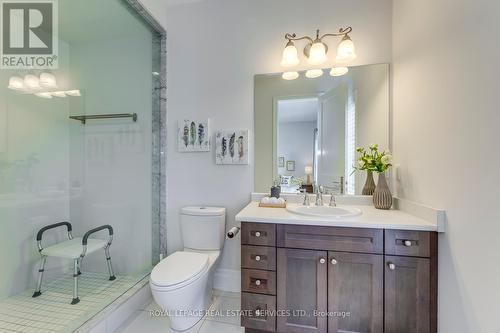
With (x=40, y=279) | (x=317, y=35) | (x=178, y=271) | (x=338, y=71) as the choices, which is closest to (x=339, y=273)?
(x=178, y=271)

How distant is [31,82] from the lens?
1.98 m

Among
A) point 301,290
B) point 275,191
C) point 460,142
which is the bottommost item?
point 301,290

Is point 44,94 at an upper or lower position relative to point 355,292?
upper

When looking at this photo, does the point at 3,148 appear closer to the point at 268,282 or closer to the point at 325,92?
the point at 268,282

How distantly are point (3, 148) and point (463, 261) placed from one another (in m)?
3.16

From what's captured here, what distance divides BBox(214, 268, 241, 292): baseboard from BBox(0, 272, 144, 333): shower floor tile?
69 centimetres

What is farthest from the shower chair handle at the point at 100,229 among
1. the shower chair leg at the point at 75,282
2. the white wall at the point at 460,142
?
the white wall at the point at 460,142

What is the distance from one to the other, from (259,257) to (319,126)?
1.16 m

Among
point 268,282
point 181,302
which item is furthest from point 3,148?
point 268,282

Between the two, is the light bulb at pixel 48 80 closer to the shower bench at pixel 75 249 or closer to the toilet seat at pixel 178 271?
the shower bench at pixel 75 249

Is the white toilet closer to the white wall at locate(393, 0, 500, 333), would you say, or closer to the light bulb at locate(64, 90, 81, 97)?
the white wall at locate(393, 0, 500, 333)

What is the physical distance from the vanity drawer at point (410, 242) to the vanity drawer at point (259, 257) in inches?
25.9

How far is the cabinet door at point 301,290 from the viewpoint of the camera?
1.33m

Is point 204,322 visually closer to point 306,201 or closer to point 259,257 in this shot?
point 259,257
